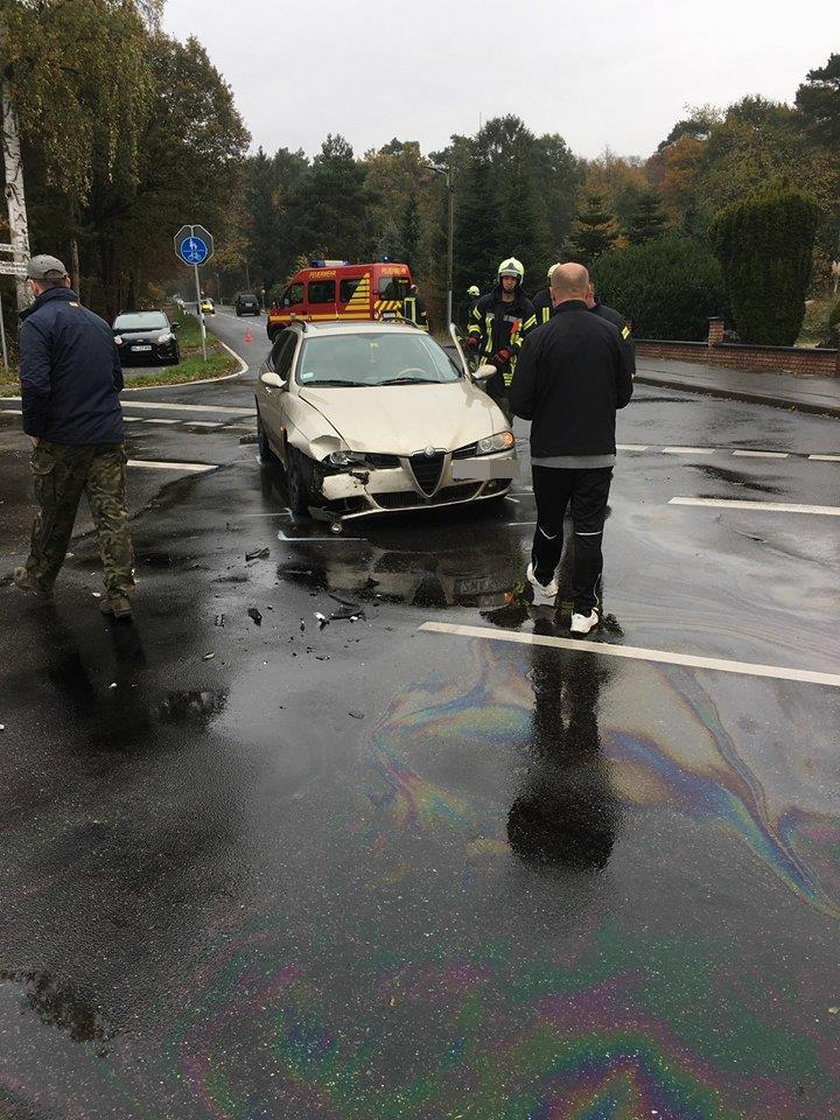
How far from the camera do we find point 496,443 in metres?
7.56

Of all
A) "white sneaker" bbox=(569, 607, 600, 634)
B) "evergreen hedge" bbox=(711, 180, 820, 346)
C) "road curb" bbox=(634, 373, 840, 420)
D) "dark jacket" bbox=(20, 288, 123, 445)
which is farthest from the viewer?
"evergreen hedge" bbox=(711, 180, 820, 346)

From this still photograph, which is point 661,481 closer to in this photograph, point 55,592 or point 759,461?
point 759,461

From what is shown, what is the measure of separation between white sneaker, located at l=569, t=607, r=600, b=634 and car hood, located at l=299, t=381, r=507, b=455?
2409 millimetres

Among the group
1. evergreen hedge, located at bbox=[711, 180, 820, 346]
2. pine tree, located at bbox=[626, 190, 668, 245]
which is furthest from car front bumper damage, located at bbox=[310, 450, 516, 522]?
pine tree, located at bbox=[626, 190, 668, 245]

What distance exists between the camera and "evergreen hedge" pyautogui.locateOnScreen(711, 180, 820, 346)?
20328 mm

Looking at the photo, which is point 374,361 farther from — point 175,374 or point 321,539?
point 175,374

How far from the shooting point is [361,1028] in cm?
244

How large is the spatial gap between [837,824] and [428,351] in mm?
6566

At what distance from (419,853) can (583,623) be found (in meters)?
2.33

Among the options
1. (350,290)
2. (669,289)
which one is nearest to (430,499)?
(669,289)

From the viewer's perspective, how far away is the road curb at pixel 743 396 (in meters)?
13.7

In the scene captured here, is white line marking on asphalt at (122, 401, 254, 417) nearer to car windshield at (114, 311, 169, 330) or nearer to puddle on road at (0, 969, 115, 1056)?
car windshield at (114, 311, 169, 330)

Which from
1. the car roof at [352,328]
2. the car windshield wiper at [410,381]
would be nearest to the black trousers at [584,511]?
the car windshield wiper at [410,381]

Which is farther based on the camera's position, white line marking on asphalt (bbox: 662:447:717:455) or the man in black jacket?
white line marking on asphalt (bbox: 662:447:717:455)
